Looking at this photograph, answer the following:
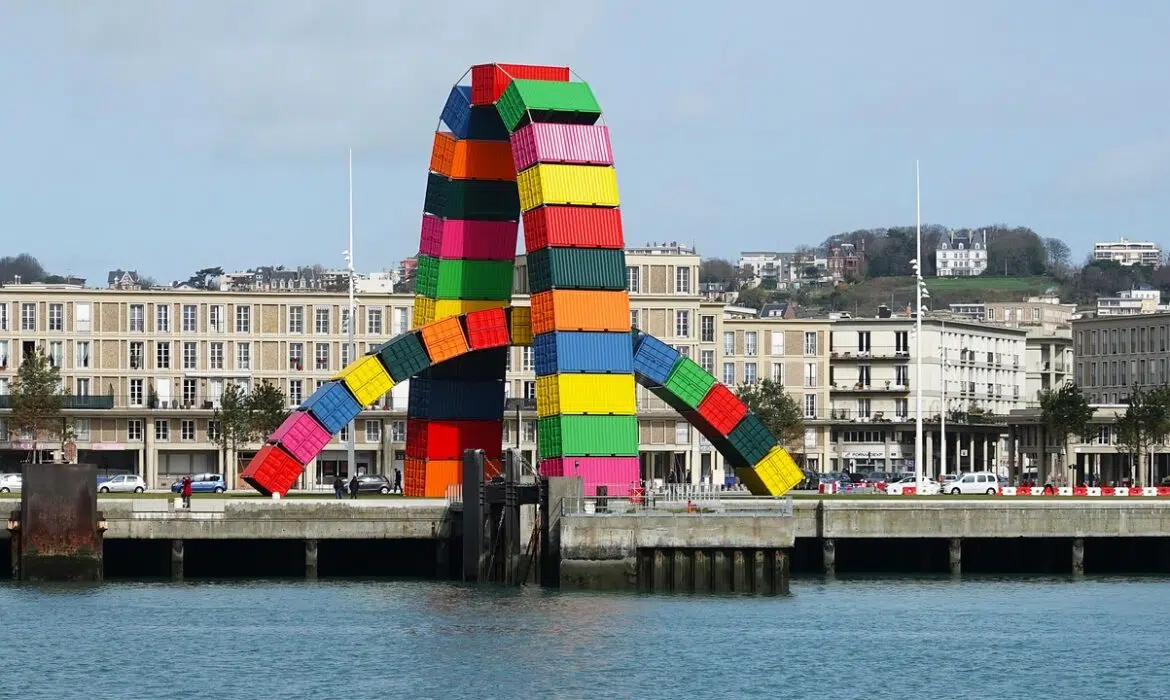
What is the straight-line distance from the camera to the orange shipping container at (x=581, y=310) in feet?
320

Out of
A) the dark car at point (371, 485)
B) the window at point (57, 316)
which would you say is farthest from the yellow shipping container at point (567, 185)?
the window at point (57, 316)

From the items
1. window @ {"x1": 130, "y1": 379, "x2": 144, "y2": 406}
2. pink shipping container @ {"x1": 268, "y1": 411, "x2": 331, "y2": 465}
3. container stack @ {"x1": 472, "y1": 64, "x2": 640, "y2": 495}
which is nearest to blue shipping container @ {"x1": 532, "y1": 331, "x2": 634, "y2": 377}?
container stack @ {"x1": 472, "y1": 64, "x2": 640, "y2": 495}

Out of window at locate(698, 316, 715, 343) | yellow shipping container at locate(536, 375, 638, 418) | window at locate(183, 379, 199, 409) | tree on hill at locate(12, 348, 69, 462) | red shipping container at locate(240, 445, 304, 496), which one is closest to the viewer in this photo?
yellow shipping container at locate(536, 375, 638, 418)

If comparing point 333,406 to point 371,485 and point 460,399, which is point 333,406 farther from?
point 371,485

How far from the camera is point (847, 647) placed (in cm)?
7531

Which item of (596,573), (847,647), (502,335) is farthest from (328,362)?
(847,647)

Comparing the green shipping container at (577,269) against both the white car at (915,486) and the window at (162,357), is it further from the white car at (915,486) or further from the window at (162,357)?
the window at (162,357)

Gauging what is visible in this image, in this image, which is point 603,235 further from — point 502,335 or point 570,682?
point 570,682

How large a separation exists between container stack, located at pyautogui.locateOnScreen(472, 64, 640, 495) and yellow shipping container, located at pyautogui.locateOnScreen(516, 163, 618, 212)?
0.13 feet

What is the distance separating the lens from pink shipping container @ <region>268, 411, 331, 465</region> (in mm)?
102875

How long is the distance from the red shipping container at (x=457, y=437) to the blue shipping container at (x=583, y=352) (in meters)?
10.9

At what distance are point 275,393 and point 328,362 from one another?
39.4 feet

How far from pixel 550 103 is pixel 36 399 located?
6625 centimetres

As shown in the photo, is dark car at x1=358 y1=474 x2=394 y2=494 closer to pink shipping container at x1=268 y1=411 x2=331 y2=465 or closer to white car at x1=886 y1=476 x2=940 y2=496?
white car at x1=886 y1=476 x2=940 y2=496
